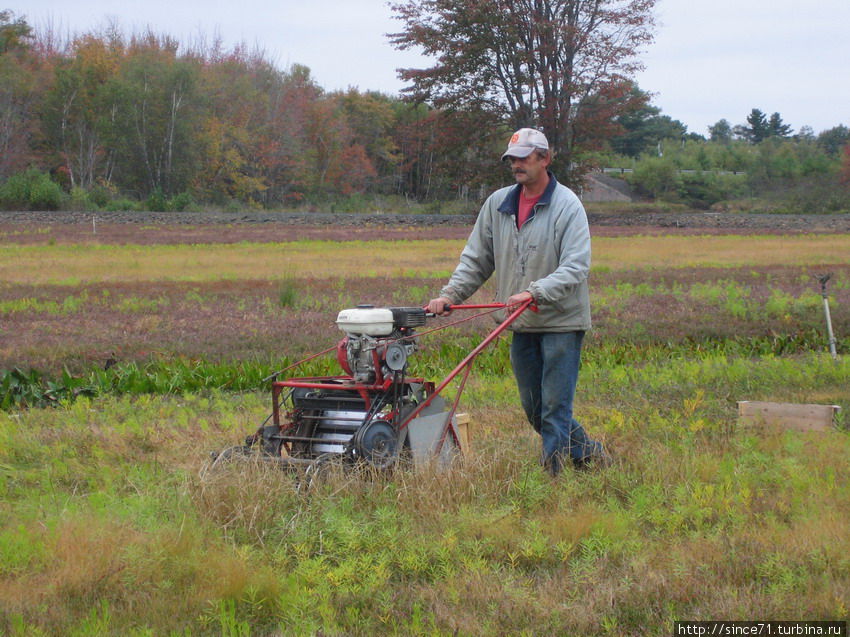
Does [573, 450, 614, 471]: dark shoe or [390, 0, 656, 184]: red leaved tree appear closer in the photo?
[573, 450, 614, 471]: dark shoe

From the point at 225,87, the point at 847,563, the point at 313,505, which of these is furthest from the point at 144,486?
the point at 225,87

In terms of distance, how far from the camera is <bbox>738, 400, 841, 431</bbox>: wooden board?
6676 mm

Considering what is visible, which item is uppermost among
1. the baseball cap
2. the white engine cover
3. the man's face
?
the baseball cap

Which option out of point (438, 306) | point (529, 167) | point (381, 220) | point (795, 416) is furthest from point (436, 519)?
point (381, 220)

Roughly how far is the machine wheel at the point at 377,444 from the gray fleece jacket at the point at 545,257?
944 millimetres

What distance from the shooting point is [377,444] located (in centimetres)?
522

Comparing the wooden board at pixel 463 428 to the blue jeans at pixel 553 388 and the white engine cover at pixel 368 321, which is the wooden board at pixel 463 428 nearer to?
the blue jeans at pixel 553 388

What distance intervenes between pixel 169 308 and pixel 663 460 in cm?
1063

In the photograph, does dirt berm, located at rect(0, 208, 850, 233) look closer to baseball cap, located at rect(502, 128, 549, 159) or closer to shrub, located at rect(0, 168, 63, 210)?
shrub, located at rect(0, 168, 63, 210)

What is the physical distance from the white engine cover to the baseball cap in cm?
113

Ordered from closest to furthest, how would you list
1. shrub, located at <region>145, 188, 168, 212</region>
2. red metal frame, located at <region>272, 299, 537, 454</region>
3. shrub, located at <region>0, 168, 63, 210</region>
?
red metal frame, located at <region>272, 299, 537, 454</region> < shrub, located at <region>0, 168, 63, 210</region> < shrub, located at <region>145, 188, 168, 212</region>

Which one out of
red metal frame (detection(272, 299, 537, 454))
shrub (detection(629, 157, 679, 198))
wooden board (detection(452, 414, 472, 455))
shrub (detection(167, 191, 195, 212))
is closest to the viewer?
red metal frame (detection(272, 299, 537, 454))

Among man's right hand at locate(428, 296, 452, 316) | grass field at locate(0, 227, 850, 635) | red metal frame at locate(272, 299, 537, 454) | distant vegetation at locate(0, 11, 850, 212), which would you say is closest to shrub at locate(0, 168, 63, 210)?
distant vegetation at locate(0, 11, 850, 212)

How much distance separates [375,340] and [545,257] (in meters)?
→ 1.10
